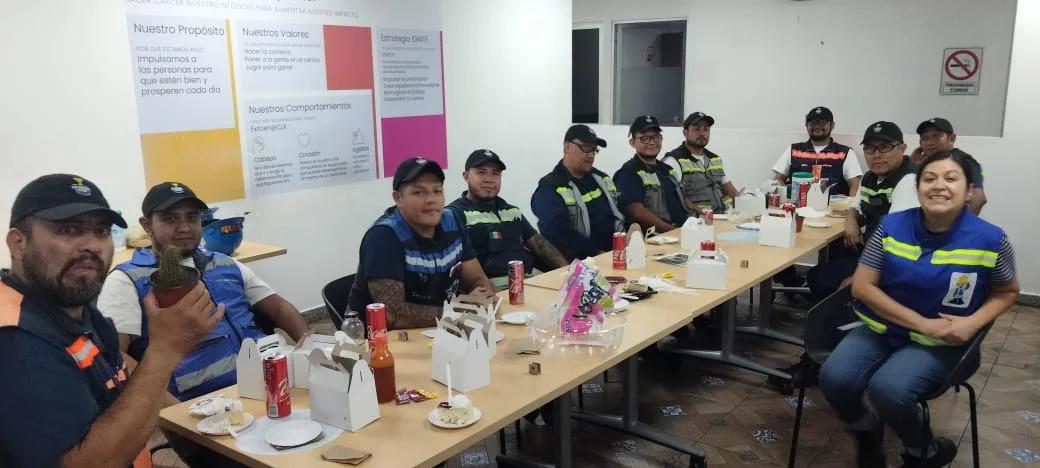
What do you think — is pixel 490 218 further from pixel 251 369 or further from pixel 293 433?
pixel 293 433

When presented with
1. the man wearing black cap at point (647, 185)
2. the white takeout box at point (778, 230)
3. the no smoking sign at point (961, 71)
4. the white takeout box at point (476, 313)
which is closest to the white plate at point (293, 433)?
the white takeout box at point (476, 313)

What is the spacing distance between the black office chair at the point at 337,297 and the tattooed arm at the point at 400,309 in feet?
0.71

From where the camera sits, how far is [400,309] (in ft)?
8.38

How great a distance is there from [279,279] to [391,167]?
3.83 ft

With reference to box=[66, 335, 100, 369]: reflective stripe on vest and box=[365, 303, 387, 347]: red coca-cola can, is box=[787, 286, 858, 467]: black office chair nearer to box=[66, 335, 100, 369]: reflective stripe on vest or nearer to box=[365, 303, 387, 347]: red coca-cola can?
box=[365, 303, 387, 347]: red coca-cola can

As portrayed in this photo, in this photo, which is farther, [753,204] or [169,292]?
[753,204]

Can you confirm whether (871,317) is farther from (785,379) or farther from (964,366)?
(785,379)

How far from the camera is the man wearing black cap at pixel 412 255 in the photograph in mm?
2574

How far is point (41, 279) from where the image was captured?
151 cm

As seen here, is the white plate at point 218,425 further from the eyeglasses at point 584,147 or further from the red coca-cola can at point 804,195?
the red coca-cola can at point 804,195

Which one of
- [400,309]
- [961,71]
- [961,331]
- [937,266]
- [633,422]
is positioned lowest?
[633,422]

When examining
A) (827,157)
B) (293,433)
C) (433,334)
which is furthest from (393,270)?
(827,157)

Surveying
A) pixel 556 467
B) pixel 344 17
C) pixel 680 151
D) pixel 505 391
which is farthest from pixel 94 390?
pixel 680 151

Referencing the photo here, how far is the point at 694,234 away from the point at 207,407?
8.44 feet
